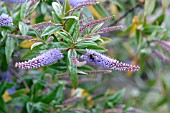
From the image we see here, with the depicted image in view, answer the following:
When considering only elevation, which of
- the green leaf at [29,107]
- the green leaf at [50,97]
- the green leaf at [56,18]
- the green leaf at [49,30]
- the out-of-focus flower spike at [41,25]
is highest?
the green leaf at [56,18]

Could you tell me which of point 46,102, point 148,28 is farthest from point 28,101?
point 148,28

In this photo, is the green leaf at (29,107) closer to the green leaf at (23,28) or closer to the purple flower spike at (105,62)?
the green leaf at (23,28)

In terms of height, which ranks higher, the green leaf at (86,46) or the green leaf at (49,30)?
the green leaf at (49,30)

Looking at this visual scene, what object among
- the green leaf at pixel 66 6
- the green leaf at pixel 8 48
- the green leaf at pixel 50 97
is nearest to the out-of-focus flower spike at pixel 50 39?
the green leaf at pixel 66 6

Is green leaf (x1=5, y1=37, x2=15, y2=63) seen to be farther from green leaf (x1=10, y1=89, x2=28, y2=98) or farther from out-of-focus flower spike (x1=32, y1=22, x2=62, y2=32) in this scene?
green leaf (x1=10, y1=89, x2=28, y2=98)

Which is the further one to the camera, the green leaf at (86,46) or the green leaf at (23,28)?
the green leaf at (23,28)

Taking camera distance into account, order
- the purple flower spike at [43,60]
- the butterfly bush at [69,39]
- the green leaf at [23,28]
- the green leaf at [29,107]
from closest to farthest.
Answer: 1. the purple flower spike at [43,60]
2. the butterfly bush at [69,39]
3. the green leaf at [23,28]
4. the green leaf at [29,107]

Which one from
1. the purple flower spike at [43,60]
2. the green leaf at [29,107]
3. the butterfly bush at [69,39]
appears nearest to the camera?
the purple flower spike at [43,60]

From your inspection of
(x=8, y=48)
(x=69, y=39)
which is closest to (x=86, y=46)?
(x=69, y=39)
